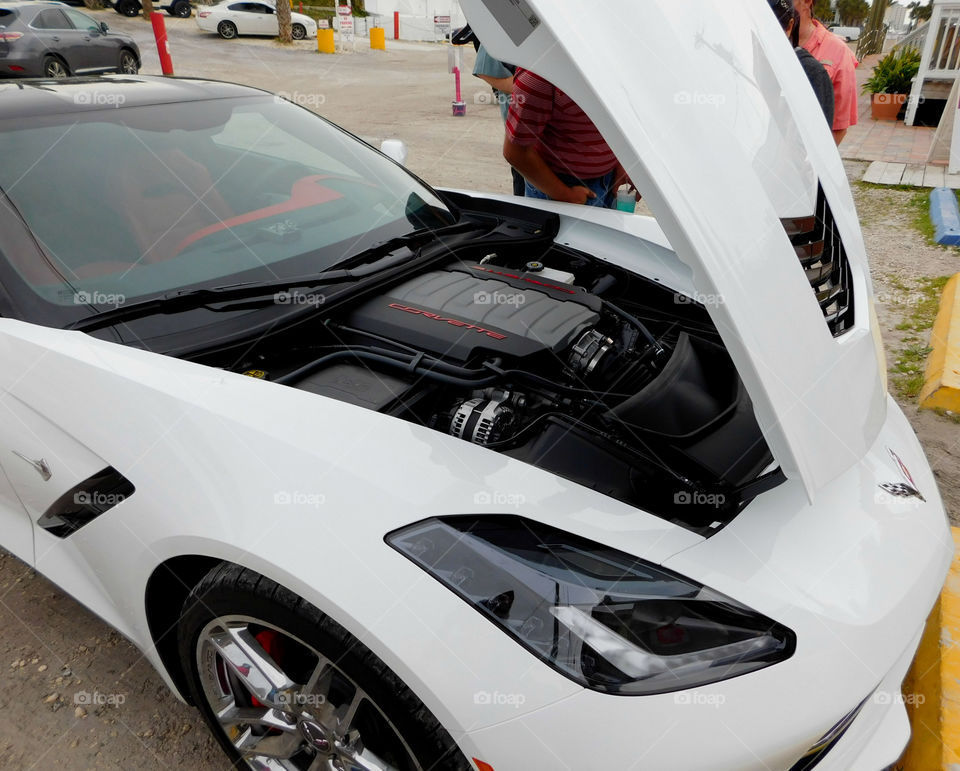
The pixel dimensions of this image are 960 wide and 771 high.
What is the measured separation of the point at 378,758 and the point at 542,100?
2.59 m

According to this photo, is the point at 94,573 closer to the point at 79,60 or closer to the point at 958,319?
the point at 958,319

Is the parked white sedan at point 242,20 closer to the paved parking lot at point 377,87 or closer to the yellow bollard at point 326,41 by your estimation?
the paved parking lot at point 377,87

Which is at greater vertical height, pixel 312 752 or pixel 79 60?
pixel 79 60

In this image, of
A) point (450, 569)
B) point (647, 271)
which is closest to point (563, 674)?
point (450, 569)

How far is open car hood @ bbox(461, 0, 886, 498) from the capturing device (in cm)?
114

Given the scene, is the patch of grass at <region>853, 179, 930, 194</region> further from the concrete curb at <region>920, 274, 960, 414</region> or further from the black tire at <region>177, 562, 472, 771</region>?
the black tire at <region>177, 562, 472, 771</region>

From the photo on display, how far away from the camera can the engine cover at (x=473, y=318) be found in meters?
1.71

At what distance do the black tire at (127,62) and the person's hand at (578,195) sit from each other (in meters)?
13.7

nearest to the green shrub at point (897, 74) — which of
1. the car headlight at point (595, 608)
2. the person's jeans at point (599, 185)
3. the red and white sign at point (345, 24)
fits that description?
the person's jeans at point (599, 185)

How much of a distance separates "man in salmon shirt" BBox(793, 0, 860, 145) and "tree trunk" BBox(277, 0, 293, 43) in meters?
22.2

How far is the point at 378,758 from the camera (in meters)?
1.36

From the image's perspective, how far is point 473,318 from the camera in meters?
1.80

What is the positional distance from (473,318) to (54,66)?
13.8m

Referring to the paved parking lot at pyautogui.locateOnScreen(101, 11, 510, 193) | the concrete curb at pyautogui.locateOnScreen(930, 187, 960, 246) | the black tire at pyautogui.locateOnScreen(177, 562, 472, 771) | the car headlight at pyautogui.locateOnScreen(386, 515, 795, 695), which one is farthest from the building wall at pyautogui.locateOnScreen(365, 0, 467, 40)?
the car headlight at pyautogui.locateOnScreen(386, 515, 795, 695)
